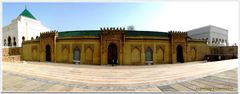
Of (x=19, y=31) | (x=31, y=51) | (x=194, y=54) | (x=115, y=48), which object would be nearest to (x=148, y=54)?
(x=115, y=48)

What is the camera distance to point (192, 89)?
5648 millimetres

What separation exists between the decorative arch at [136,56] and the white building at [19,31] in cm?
1707

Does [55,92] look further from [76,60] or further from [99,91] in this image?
[76,60]

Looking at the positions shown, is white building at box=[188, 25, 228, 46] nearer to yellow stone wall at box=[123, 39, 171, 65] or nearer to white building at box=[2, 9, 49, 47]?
yellow stone wall at box=[123, 39, 171, 65]

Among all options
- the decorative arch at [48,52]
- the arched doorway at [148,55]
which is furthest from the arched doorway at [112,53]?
the decorative arch at [48,52]

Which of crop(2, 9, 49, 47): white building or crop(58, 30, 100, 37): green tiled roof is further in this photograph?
crop(2, 9, 49, 47): white building

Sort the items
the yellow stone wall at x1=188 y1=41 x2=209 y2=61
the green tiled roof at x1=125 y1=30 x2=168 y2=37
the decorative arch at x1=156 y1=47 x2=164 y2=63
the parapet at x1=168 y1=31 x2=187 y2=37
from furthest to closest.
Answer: the yellow stone wall at x1=188 y1=41 x2=209 y2=61 < the parapet at x1=168 y1=31 x2=187 y2=37 < the green tiled roof at x1=125 y1=30 x2=168 y2=37 < the decorative arch at x1=156 y1=47 x2=164 y2=63

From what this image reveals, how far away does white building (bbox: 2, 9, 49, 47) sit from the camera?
22309 millimetres

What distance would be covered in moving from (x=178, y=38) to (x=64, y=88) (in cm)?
1145

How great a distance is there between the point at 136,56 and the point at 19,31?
57.9 ft

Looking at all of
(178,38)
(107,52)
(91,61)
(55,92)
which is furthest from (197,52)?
(55,92)

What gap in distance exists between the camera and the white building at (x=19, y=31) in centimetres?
2231

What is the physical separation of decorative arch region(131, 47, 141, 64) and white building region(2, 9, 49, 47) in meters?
17.1

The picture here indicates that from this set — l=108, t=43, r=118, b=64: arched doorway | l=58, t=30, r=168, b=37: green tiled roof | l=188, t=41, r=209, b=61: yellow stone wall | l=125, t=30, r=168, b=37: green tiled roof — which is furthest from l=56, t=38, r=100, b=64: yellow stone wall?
l=188, t=41, r=209, b=61: yellow stone wall
